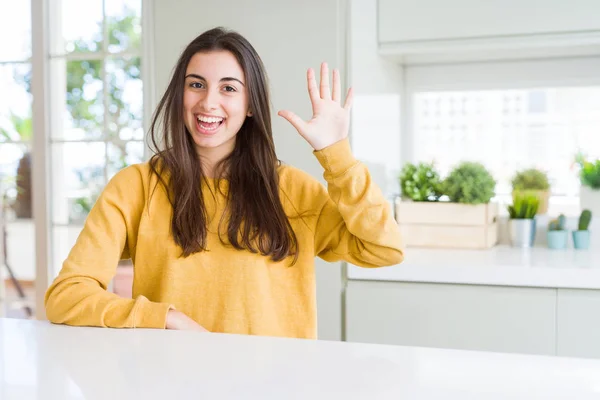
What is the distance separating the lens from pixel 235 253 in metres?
1.37

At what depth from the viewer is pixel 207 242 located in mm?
1375

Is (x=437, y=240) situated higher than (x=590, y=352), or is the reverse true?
(x=437, y=240)

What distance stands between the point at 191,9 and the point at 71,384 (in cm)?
168

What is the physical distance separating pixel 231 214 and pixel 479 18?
119 centimetres

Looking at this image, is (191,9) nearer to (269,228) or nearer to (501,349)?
(269,228)

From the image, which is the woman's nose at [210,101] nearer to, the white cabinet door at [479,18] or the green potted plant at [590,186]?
the white cabinet door at [479,18]

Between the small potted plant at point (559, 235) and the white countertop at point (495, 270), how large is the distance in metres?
0.17

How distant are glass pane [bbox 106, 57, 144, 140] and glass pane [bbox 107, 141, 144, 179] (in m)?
0.03

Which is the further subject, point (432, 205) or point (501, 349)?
point (432, 205)

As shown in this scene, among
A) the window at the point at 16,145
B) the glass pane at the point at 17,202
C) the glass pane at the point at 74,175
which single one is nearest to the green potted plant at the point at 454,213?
the glass pane at the point at 74,175

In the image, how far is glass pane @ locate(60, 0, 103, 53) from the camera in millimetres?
2697

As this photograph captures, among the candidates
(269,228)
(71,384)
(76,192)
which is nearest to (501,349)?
(269,228)

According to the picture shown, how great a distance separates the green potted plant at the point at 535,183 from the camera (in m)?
2.54

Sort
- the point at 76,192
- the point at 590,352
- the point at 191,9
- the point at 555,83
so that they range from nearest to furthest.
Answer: the point at 590,352 < the point at 191,9 < the point at 555,83 < the point at 76,192
